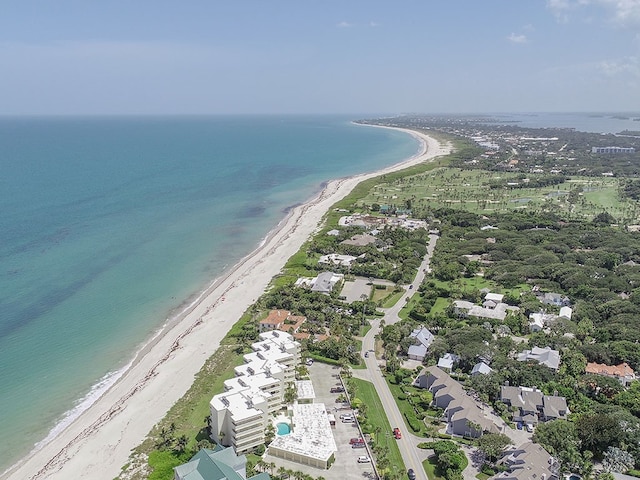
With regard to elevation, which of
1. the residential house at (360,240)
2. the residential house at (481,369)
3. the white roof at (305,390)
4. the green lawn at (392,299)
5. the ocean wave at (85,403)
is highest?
the residential house at (360,240)

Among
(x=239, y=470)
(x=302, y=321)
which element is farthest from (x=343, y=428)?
(x=302, y=321)

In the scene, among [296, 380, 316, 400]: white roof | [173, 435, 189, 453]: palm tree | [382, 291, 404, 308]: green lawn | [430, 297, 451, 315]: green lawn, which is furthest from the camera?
[382, 291, 404, 308]: green lawn

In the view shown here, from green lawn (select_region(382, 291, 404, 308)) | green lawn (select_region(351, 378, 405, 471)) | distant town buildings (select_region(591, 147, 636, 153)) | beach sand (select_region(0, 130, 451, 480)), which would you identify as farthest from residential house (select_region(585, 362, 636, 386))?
distant town buildings (select_region(591, 147, 636, 153))

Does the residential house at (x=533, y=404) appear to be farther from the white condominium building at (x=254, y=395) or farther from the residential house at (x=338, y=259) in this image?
the residential house at (x=338, y=259)

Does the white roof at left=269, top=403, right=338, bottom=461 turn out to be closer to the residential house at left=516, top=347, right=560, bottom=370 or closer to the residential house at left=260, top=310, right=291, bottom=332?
the residential house at left=260, top=310, right=291, bottom=332

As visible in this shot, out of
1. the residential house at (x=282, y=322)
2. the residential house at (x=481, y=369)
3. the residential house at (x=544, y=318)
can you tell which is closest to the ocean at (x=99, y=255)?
the residential house at (x=282, y=322)

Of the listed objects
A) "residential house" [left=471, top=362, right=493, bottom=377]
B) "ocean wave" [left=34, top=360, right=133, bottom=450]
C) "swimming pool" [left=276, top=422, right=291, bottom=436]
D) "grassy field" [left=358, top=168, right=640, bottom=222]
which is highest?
"grassy field" [left=358, top=168, right=640, bottom=222]

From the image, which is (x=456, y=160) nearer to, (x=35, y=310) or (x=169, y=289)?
(x=169, y=289)
